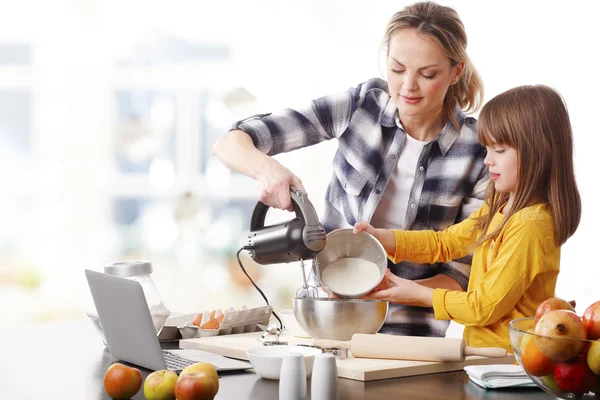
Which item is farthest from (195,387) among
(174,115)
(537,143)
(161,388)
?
(174,115)

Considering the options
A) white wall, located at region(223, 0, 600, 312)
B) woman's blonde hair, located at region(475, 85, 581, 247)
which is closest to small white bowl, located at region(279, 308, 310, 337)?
woman's blonde hair, located at region(475, 85, 581, 247)

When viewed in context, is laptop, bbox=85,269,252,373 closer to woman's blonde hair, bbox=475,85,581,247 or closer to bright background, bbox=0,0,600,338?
woman's blonde hair, bbox=475,85,581,247

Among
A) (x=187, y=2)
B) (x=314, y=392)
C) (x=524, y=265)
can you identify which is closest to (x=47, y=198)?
(x=187, y=2)

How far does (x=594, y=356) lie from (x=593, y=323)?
6 centimetres

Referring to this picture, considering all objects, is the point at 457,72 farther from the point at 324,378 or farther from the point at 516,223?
the point at 324,378

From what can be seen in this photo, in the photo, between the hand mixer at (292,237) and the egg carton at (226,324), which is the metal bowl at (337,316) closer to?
the hand mixer at (292,237)

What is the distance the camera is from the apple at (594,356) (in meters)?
1.16

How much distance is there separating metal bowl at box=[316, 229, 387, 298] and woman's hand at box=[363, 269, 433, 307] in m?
0.06

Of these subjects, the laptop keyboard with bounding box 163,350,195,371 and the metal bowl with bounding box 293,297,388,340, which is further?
the metal bowl with bounding box 293,297,388,340

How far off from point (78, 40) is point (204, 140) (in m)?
0.91

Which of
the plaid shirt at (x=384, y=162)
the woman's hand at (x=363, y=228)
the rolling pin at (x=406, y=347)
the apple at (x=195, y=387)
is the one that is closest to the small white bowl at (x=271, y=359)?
the rolling pin at (x=406, y=347)

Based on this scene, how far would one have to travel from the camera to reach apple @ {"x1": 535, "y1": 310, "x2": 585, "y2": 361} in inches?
46.0

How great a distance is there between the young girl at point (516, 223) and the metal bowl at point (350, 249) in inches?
1.7

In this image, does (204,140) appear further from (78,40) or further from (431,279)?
(431,279)
